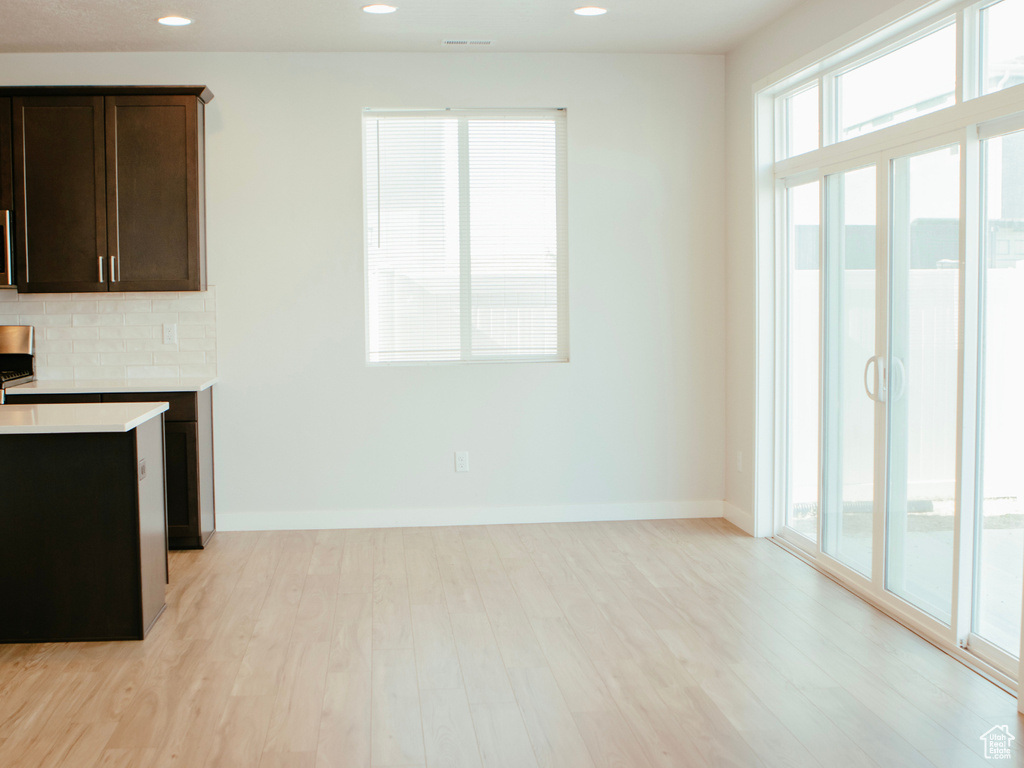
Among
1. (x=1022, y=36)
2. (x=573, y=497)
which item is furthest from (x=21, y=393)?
(x=1022, y=36)

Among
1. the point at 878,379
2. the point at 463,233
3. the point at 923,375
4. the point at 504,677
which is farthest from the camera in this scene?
the point at 463,233

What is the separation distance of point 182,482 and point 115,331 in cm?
100

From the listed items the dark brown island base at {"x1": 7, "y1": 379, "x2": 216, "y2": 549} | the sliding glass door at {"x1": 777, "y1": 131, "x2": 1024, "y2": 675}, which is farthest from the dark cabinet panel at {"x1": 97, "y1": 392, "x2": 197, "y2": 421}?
the sliding glass door at {"x1": 777, "y1": 131, "x2": 1024, "y2": 675}

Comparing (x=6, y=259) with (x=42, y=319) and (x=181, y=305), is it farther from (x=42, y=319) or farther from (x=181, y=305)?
(x=181, y=305)

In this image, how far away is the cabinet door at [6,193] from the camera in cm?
461

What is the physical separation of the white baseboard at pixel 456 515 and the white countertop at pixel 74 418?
1.58 meters

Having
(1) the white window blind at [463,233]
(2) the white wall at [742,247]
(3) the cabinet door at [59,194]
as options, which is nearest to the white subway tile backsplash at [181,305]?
(3) the cabinet door at [59,194]

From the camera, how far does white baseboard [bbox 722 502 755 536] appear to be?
4930 mm

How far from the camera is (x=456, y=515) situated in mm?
5227

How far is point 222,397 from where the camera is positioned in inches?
199

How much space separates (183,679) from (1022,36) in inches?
137

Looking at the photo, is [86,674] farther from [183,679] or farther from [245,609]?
[245,609]

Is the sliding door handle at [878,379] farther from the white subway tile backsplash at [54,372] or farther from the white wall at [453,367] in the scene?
the white subway tile backsplash at [54,372]

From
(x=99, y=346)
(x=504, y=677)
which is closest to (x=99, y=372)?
(x=99, y=346)
